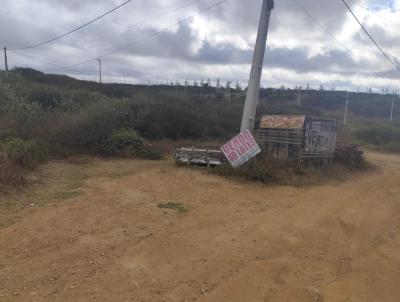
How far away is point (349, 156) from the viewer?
19.4 m

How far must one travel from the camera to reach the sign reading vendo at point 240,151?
1348cm

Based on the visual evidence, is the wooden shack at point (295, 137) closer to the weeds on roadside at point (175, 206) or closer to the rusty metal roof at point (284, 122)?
the rusty metal roof at point (284, 122)

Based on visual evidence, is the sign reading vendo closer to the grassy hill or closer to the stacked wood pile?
the grassy hill

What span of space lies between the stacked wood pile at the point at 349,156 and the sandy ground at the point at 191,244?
7288 mm

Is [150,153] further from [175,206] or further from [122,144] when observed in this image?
[175,206]

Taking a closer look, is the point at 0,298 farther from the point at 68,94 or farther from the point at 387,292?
the point at 68,94

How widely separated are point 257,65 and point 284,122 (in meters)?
2.79

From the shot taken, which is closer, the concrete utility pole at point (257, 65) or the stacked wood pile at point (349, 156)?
the concrete utility pole at point (257, 65)

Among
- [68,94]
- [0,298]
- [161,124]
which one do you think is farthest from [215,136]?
[0,298]

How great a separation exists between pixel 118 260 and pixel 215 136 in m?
20.6

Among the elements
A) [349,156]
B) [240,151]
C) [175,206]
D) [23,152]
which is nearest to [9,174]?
[23,152]

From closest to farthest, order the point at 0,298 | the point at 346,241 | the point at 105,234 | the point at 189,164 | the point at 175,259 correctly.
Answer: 1. the point at 0,298
2. the point at 175,259
3. the point at 105,234
4. the point at 346,241
5. the point at 189,164

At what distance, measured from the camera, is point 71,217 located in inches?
308

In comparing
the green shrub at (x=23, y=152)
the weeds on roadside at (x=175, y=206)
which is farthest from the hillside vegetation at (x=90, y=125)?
the weeds on roadside at (x=175, y=206)
